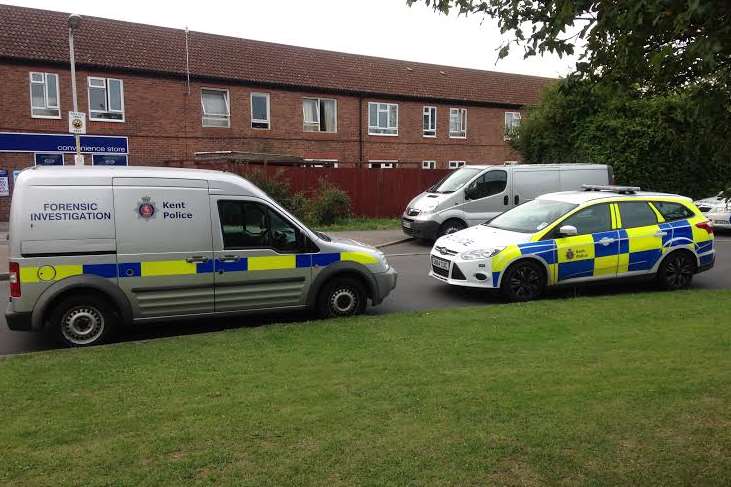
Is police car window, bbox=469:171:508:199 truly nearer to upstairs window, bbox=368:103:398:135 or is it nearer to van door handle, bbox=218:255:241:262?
van door handle, bbox=218:255:241:262

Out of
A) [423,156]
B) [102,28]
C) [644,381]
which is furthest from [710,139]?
[423,156]

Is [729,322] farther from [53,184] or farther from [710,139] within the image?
[53,184]

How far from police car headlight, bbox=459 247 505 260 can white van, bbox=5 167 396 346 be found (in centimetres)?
176

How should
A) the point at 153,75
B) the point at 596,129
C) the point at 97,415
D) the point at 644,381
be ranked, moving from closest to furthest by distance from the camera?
the point at 97,415
the point at 644,381
the point at 596,129
the point at 153,75

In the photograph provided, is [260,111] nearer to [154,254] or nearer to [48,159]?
[48,159]

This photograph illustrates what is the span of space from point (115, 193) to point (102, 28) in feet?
71.0

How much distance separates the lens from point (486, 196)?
1538cm

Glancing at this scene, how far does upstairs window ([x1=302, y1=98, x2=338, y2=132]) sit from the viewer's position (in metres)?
28.5

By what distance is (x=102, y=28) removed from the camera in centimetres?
2511

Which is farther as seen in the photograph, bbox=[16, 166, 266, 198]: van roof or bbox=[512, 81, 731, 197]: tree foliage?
bbox=[512, 81, 731, 197]: tree foliage

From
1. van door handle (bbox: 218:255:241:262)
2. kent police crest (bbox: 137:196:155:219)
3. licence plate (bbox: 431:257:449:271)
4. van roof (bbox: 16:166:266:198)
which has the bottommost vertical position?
licence plate (bbox: 431:257:449:271)

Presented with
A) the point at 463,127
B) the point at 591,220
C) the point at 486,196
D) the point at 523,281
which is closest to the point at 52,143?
the point at 486,196

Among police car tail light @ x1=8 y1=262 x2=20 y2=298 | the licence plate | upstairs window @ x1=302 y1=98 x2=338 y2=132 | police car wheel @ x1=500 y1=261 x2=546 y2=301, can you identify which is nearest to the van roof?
police car tail light @ x1=8 y1=262 x2=20 y2=298

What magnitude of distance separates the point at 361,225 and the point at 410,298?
11.0 m
